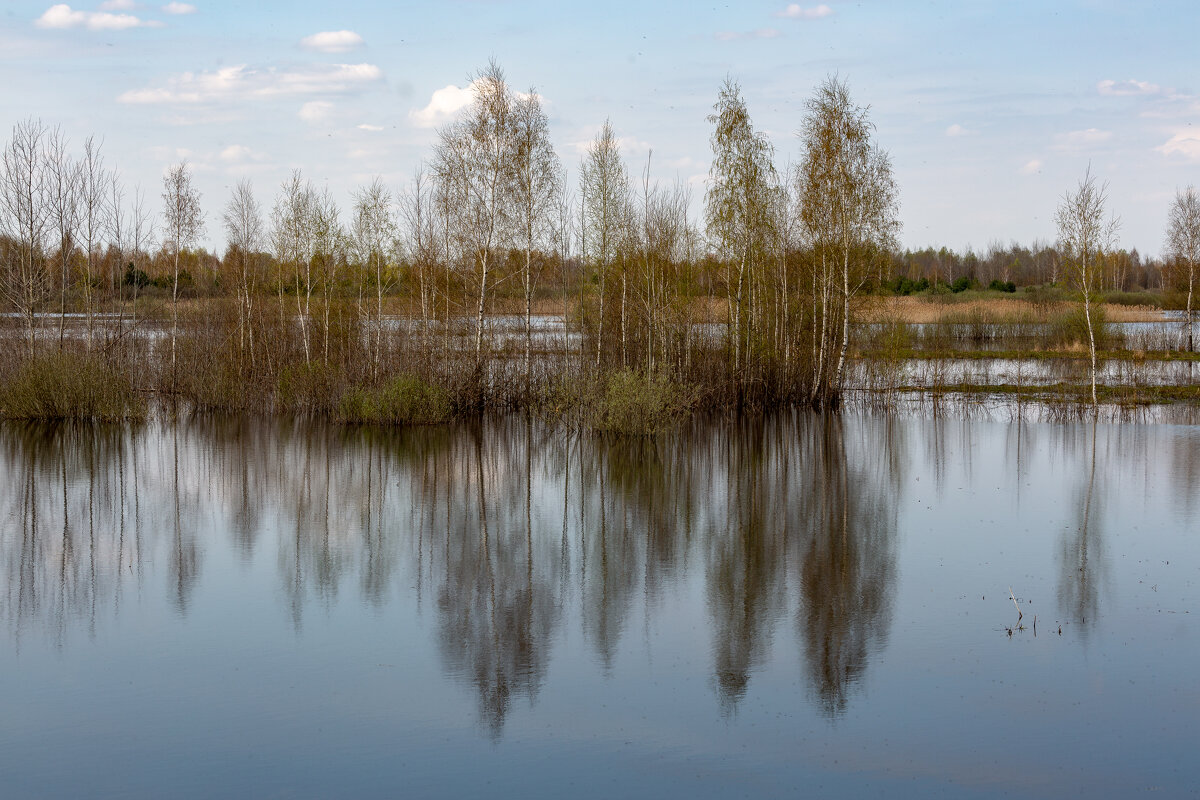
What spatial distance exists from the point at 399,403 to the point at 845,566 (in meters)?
13.8

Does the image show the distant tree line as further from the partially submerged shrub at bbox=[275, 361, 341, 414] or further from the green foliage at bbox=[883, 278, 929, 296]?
the green foliage at bbox=[883, 278, 929, 296]

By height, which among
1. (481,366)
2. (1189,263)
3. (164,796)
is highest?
(1189,263)

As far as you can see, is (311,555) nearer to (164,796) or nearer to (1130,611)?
(164,796)

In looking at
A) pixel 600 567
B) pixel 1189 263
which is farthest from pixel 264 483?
pixel 1189 263

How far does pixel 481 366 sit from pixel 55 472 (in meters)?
10.00

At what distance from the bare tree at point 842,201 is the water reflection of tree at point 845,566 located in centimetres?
909

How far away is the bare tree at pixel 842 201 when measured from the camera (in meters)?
26.1

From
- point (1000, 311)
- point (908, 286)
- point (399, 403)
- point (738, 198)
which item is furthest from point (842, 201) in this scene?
point (908, 286)

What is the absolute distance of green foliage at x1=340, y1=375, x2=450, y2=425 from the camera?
22109 millimetres

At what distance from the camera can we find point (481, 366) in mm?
23859

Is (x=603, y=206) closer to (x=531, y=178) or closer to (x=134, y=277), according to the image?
(x=531, y=178)

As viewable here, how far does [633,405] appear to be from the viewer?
66.3 ft

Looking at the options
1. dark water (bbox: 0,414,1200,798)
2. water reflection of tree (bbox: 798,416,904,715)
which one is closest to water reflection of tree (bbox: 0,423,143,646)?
dark water (bbox: 0,414,1200,798)

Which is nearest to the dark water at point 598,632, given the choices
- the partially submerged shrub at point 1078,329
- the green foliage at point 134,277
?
the green foliage at point 134,277
